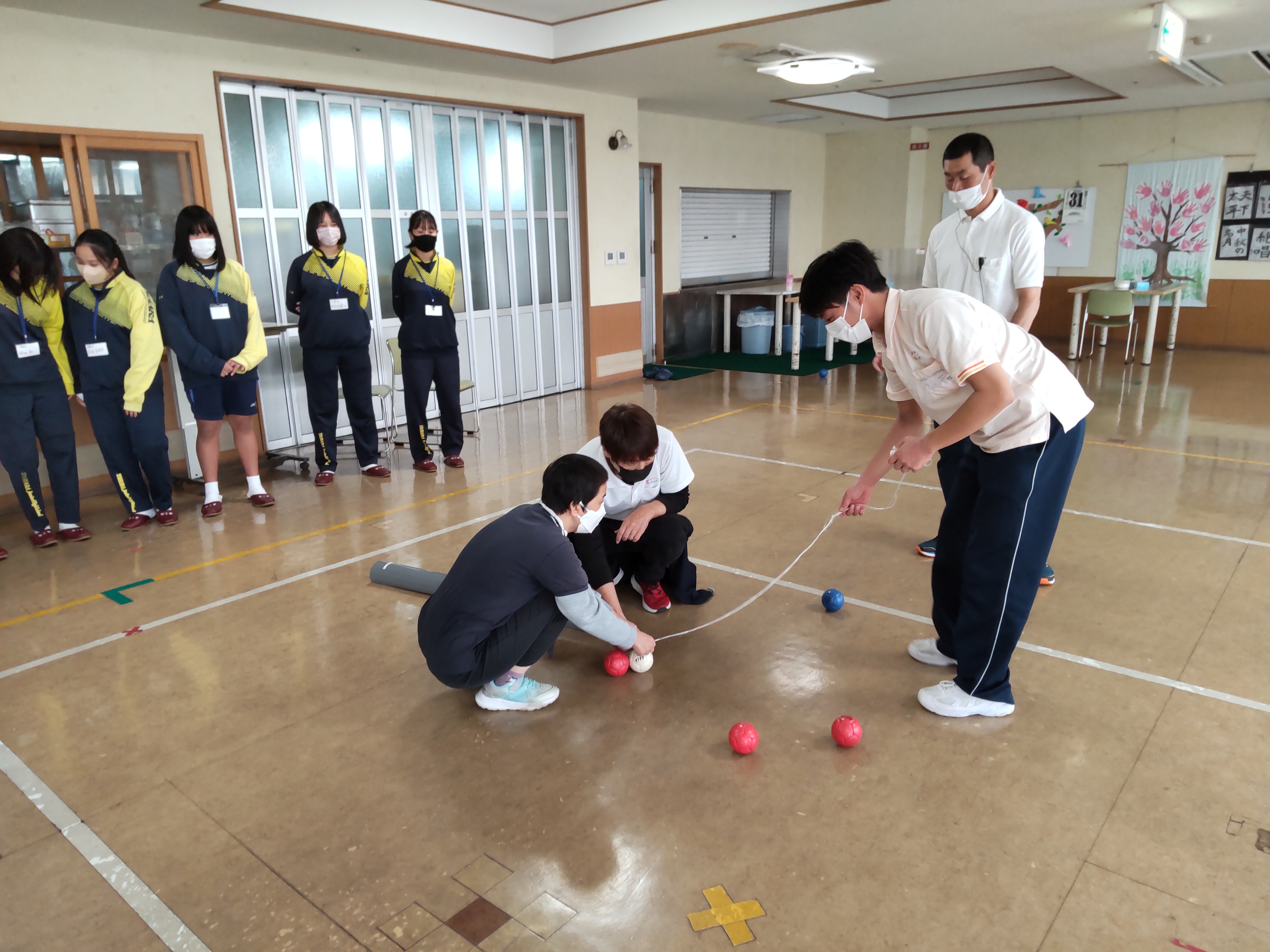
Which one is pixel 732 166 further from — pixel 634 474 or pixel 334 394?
pixel 634 474

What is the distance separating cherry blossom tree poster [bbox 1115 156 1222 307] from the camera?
10719 millimetres

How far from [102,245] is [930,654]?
4551 millimetres

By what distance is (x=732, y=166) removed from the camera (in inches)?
437

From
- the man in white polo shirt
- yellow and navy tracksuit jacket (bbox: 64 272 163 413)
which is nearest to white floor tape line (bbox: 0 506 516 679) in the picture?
yellow and navy tracksuit jacket (bbox: 64 272 163 413)

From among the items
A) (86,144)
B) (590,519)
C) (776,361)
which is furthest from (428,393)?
(776,361)

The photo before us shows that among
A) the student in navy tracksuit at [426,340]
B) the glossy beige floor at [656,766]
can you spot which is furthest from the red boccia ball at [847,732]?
the student in navy tracksuit at [426,340]

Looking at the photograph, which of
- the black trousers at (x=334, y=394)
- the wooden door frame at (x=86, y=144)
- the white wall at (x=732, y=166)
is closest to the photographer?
the wooden door frame at (x=86, y=144)

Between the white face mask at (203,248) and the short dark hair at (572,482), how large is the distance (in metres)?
3.31

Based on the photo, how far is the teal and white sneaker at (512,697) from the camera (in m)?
2.89

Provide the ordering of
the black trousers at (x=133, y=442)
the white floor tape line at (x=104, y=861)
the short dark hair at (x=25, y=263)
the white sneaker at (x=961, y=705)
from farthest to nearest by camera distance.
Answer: the black trousers at (x=133, y=442) → the short dark hair at (x=25, y=263) → the white sneaker at (x=961, y=705) → the white floor tape line at (x=104, y=861)

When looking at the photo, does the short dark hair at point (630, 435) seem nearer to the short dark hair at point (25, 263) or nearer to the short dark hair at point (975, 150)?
the short dark hair at point (975, 150)

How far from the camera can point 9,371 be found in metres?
4.32

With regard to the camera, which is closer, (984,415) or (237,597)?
(984,415)

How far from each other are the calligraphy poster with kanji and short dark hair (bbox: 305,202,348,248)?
10.7 meters
